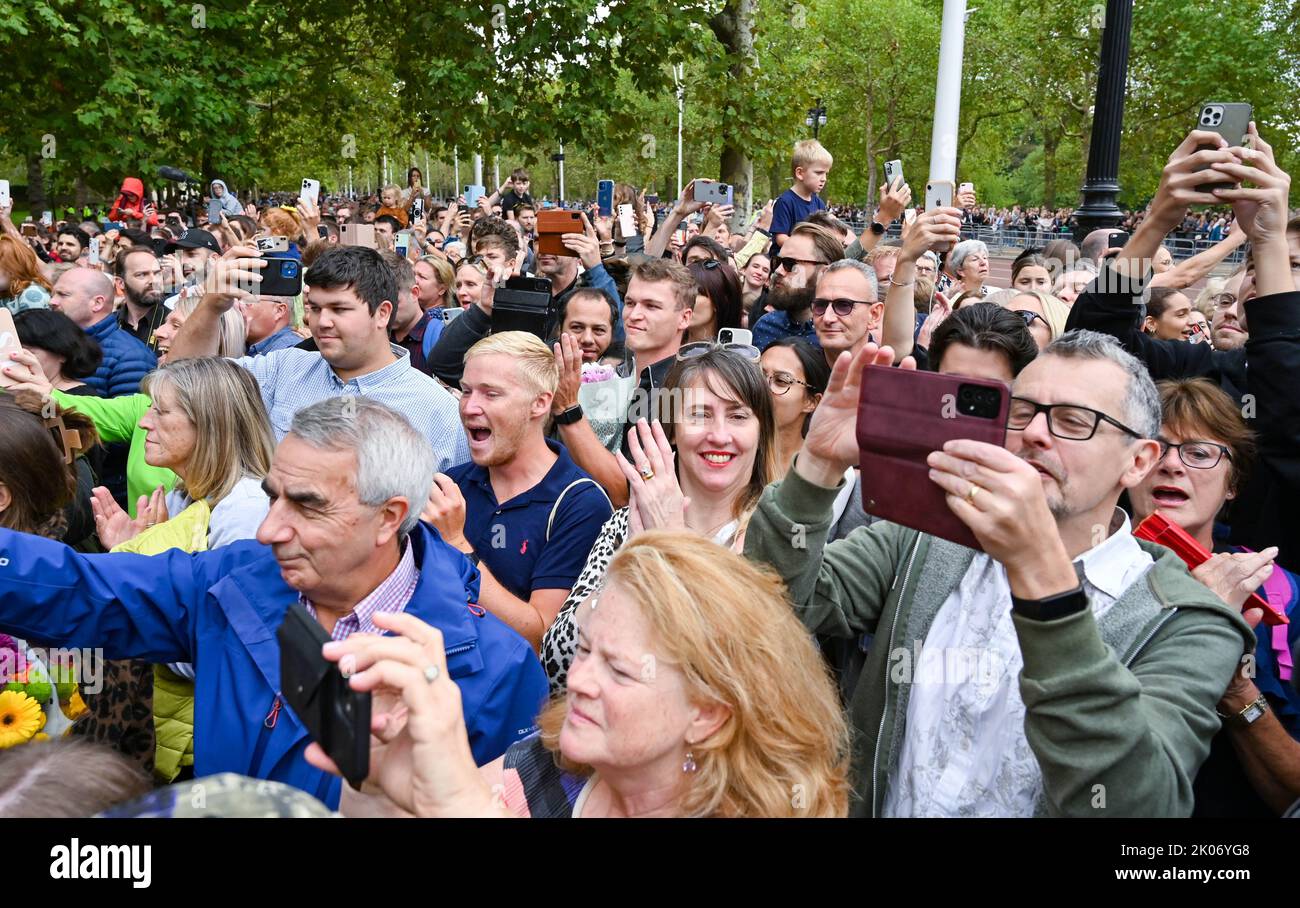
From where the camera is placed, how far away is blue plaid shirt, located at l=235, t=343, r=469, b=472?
442 centimetres

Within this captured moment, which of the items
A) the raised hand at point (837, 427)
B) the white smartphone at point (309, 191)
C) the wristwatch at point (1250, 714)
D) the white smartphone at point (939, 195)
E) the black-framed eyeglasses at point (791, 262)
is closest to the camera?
the raised hand at point (837, 427)

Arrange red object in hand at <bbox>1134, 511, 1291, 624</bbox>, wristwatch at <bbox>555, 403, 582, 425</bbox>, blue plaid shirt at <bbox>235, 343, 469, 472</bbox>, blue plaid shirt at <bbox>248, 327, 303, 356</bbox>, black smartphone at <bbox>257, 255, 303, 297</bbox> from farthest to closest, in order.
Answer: blue plaid shirt at <bbox>248, 327, 303, 356</bbox> → black smartphone at <bbox>257, 255, 303, 297</bbox> → blue plaid shirt at <bbox>235, 343, 469, 472</bbox> → wristwatch at <bbox>555, 403, 582, 425</bbox> → red object in hand at <bbox>1134, 511, 1291, 624</bbox>

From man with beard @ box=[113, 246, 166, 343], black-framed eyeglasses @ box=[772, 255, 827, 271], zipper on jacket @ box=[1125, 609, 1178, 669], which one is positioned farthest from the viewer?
man with beard @ box=[113, 246, 166, 343]

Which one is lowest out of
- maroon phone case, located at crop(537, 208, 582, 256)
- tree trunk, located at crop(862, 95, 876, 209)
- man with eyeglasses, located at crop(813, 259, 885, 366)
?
man with eyeglasses, located at crop(813, 259, 885, 366)

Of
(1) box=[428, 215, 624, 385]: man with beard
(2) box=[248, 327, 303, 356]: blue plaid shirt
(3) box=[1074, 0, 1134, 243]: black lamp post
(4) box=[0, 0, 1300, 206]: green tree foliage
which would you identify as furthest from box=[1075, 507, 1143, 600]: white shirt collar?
(4) box=[0, 0, 1300, 206]: green tree foliage

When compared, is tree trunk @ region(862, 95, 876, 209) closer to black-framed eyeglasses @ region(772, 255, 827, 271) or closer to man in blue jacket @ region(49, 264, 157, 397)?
black-framed eyeglasses @ region(772, 255, 827, 271)

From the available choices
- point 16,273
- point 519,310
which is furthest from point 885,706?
point 16,273

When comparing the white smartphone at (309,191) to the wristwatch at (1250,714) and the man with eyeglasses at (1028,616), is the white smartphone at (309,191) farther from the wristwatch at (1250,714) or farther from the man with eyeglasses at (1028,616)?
the wristwatch at (1250,714)

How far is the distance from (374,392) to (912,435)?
3.03m

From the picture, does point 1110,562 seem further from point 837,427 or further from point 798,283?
point 798,283

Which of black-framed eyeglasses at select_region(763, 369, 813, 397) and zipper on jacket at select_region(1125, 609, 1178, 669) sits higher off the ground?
black-framed eyeglasses at select_region(763, 369, 813, 397)

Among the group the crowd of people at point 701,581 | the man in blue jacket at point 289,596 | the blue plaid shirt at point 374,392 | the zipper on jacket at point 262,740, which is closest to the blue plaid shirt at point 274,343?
the blue plaid shirt at point 374,392

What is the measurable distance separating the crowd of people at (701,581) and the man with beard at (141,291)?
10.9ft

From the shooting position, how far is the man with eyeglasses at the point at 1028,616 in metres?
1.74
